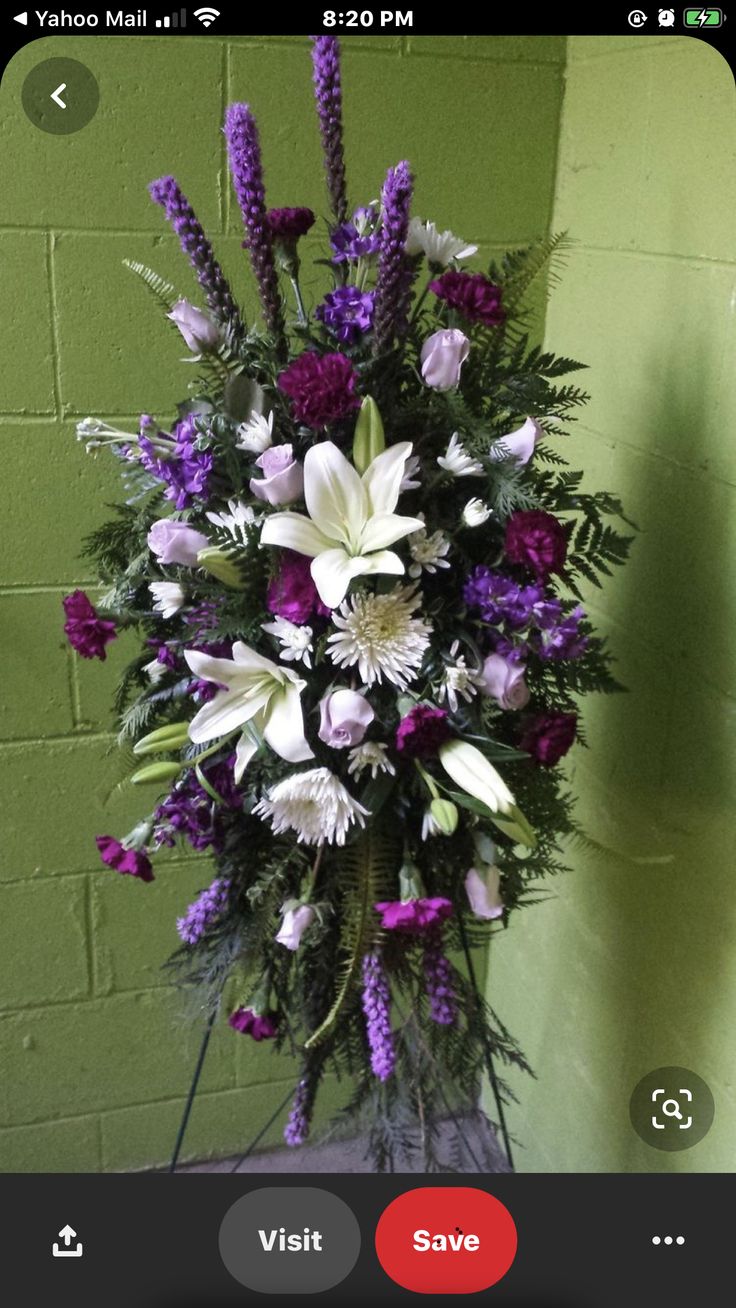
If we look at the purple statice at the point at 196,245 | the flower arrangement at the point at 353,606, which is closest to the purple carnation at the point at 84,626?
the flower arrangement at the point at 353,606

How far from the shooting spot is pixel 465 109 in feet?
2.31

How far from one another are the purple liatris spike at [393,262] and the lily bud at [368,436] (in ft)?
0.16

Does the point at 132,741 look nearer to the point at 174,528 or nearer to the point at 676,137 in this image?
the point at 174,528

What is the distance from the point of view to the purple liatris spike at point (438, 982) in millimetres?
639

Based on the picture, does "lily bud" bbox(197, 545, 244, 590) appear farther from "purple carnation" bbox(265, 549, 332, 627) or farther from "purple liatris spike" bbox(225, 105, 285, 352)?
"purple liatris spike" bbox(225, 105, 285, 352)

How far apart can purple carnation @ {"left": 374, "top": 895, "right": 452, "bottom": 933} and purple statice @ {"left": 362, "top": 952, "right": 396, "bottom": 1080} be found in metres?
0.05

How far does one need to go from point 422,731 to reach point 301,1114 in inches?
13.5

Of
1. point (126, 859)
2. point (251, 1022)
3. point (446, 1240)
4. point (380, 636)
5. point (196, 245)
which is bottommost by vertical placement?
point (446, 1240)

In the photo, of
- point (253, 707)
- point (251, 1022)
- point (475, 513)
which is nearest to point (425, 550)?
point (475, 513)

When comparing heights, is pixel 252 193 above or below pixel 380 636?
above

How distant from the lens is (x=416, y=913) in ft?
1.90

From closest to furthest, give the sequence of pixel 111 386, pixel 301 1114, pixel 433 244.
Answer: pixel 433 244
pixel 301 1114
pixel 111 386

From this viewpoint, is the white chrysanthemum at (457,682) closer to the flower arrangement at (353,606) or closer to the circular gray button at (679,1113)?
the flower arrangement at (353,606)
